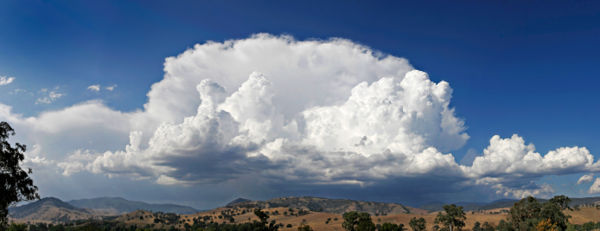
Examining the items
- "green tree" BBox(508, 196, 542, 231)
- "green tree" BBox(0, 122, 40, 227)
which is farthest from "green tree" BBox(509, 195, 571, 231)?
"green tree" BBox(0, 122, 40, 227)

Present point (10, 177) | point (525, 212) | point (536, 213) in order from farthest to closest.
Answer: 1. point (525, 212)
2. point (536, 213)
3. point (10, 177)

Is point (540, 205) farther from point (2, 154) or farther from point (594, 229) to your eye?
point (2, 154)

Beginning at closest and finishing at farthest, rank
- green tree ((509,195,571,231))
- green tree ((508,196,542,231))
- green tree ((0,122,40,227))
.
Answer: green tree ((0,122,40,227)) < green tree ((509,195,571,231)) < green tree ((508,196,542,231))

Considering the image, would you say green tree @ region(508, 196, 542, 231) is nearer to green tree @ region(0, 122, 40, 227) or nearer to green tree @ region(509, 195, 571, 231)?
green tree @ region(509, 195, 571, 231)

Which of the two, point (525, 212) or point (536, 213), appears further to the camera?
point (525, 212)

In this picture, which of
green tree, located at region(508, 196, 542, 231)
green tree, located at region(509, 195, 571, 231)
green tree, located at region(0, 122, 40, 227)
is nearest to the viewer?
green tree, located at region(0, 122, 40, 227)

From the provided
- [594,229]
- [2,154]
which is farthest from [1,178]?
[594,229]

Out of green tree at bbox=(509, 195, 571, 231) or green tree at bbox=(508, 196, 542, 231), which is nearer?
green tree at bbox=(509, 195, 571, 231)

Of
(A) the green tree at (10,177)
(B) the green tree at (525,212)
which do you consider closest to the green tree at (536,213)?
(B) the green tree at (525,212)

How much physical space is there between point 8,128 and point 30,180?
30.4 feet

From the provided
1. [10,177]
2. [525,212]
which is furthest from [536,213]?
[10,177]

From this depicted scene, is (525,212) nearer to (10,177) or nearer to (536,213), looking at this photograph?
(536,213)

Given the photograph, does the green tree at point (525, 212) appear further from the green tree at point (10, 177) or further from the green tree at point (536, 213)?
the green tree at point (10, 177)

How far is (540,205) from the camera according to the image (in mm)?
121750
